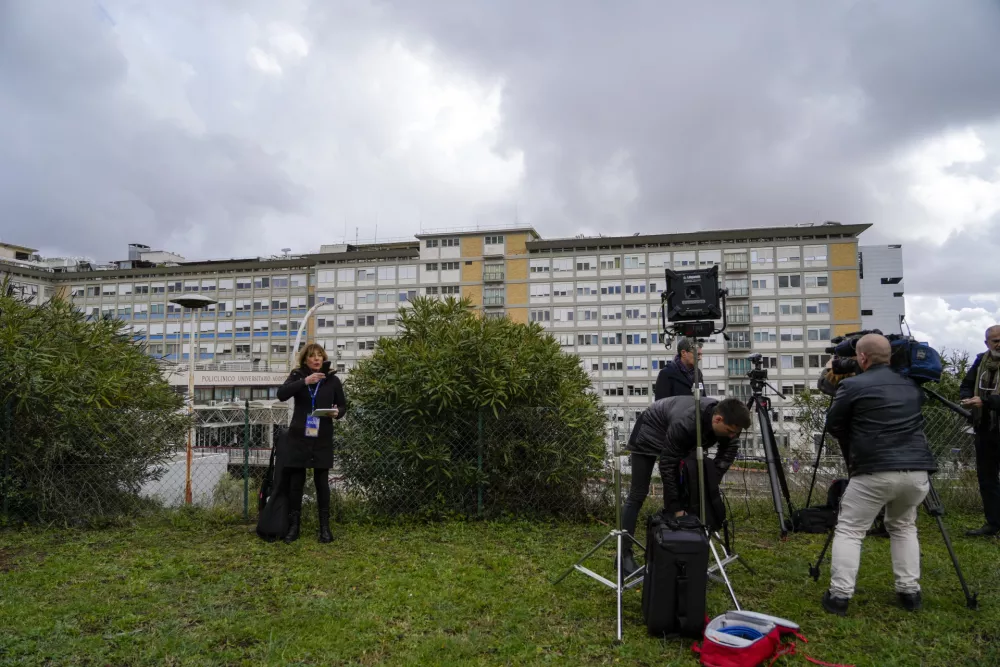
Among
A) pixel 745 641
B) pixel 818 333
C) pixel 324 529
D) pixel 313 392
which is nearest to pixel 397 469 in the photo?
pixel 324 529

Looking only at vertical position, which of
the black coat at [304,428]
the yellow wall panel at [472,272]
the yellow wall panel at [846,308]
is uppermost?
the yellow wall panel at [472,272]

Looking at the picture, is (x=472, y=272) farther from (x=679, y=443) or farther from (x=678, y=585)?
(x=678, y=585)

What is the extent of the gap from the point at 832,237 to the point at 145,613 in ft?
247

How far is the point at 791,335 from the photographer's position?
228 feet

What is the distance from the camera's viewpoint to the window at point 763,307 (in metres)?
70.1

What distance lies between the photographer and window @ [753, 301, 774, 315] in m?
70.1

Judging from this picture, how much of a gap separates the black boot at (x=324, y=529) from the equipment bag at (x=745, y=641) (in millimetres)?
3824

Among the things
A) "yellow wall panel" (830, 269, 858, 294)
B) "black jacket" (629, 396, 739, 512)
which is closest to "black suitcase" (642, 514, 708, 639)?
"black jacket" (629, 396, 739, 512)

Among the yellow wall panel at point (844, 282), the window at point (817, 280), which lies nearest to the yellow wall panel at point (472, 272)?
the window at point (817, 280)

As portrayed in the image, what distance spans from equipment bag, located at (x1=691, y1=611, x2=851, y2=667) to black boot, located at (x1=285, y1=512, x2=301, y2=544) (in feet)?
13.2

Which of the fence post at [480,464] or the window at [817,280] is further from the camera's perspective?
the window at [817,280]

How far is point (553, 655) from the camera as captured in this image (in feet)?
12.1

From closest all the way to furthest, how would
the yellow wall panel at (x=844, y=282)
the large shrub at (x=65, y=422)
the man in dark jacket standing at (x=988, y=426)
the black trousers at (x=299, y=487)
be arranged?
the man in dark jacket standing at (x=988, y=426)
the black trousers at (x=299, y=487)
the large shrub at (x=65, y=422)
the yellow wall panel at (x=844, y=282)

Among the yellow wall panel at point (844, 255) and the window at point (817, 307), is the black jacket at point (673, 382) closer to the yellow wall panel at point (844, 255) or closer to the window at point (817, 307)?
the window at point (817, 307)
